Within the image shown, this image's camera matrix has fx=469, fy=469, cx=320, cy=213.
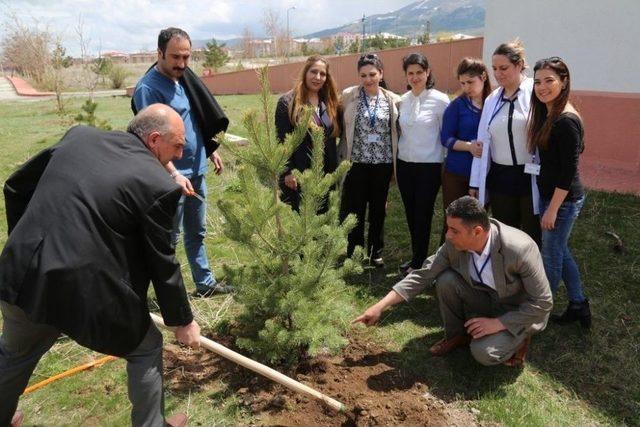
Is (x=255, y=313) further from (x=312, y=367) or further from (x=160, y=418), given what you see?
(x=160, y=418)

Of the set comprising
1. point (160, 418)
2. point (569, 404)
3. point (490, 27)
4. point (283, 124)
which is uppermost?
point (490, 27)

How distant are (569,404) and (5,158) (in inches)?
408

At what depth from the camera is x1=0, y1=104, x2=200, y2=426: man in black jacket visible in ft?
5.99

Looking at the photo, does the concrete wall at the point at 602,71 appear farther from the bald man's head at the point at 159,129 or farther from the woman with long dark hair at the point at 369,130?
the bald man's head at the point at 159,129

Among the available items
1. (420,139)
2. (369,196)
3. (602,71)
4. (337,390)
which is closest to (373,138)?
(420,139)

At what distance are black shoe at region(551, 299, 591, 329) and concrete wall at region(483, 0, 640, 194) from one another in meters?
3.06

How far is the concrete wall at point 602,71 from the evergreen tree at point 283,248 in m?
4.56

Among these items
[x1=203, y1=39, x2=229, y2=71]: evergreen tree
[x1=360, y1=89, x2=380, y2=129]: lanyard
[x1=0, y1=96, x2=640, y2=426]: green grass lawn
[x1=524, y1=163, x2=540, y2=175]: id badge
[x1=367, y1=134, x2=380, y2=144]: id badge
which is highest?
[x1=203, y1=39, x2=229, y2=71]: evergreen tree

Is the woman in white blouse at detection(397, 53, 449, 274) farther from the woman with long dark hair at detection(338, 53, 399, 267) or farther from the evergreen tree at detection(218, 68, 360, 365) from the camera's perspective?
the evergreen tree at detection(218, 68, 360, 365)

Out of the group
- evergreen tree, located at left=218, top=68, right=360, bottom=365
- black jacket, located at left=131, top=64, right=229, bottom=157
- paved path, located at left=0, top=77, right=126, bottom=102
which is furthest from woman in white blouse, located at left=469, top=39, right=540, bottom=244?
paved path, located at left=0, top=77, right=126, bottom=102

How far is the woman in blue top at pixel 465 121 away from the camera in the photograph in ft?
11.2

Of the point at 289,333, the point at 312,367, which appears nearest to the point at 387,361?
the point at 312,367

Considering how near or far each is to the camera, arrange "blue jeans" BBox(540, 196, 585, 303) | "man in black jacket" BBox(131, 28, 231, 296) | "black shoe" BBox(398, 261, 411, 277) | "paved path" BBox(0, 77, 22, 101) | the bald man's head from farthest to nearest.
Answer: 1. "paved path" BBox(0, 77, 22, 101)
2. "black shoe" BBox(398, 261, 411, 277)
3. "man in black jacket" BBox(131, 28, 231, 296)
4. "blue jeans" BBox(540, 196, 585, 303)
5. the bald man's head

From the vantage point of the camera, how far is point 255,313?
285 cm
